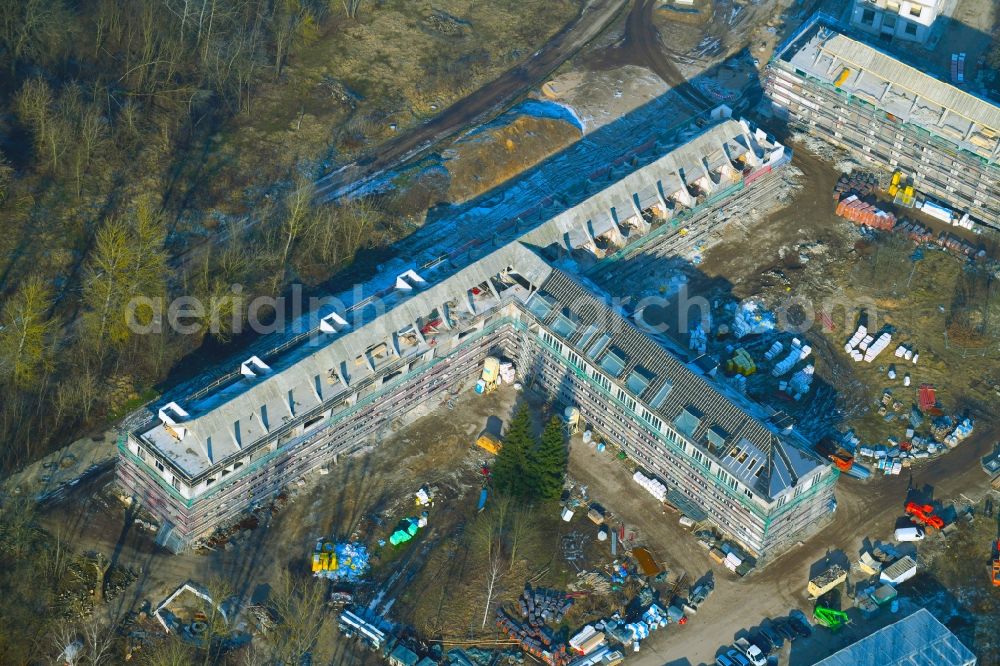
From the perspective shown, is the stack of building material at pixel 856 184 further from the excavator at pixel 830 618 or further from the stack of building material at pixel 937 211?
the excavator at pixel 830 618

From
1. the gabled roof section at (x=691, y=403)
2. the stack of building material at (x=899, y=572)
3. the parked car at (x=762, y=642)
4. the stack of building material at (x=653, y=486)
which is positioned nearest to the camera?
the parked car at (x=762, y=642)

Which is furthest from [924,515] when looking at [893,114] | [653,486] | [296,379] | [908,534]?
[296,379]

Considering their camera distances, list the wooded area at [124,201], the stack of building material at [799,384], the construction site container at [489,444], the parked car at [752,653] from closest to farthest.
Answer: the parked car at [752,653] < the construction site container at [489,444] < the wooded area at [124,201] < the stack of building material at [799,384]

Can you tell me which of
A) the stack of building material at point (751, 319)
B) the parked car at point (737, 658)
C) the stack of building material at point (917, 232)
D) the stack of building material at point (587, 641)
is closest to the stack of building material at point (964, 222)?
the stack of building material at point (917, 232)

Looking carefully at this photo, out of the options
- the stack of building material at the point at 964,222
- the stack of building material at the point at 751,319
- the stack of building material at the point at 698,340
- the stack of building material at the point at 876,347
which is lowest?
the stack of building material at the point at 698,340

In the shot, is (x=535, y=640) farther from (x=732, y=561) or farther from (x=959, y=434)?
(x=959, y=434)

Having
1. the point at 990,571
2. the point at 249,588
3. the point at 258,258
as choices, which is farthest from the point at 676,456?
the point at 258,258

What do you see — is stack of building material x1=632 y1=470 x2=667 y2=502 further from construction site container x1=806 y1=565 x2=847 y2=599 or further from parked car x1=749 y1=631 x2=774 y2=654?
parked car x1=749 y1=631 x2=774 y2=654

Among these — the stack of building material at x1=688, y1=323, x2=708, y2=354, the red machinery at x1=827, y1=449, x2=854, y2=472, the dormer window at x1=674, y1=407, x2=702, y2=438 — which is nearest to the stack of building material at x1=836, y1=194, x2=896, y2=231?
the stack of building material at x1=688, y1=323, x2=708, y2=354
